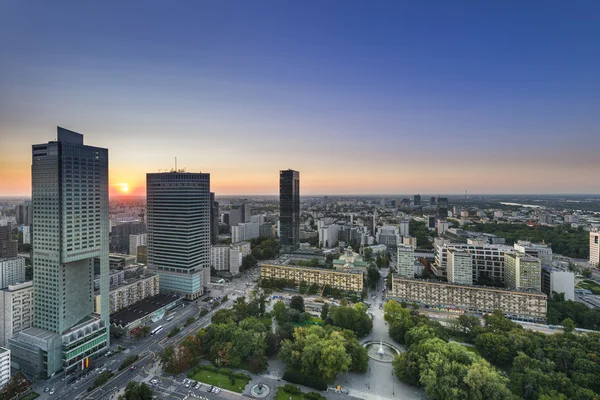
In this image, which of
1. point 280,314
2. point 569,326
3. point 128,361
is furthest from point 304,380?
point 569,326

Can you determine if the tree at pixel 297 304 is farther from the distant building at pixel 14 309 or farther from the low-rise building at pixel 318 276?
the distant building at pixel 14 309

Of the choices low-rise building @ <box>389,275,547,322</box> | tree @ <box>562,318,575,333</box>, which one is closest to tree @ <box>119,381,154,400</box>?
low-rise building @ <box>389,275,547,322</box>

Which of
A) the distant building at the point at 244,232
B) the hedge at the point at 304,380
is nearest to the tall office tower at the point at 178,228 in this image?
the hedge at the point at 304,380

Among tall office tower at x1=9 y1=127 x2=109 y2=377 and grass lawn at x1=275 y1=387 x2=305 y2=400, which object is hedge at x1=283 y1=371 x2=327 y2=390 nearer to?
grass lawn at x1=275 y1=387 x2=305 y2=400

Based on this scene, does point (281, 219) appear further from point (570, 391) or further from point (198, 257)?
point (570, 391)

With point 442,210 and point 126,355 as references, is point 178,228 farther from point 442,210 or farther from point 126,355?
point 442,210

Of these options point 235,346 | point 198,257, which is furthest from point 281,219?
point 235,346
